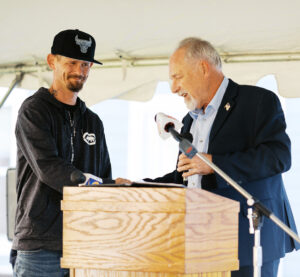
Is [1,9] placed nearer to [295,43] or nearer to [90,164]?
[90,164]

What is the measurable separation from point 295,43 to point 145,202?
222cm

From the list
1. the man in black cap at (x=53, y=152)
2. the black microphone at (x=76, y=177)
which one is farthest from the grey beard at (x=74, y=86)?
the black microphone at (x=76, y=177)

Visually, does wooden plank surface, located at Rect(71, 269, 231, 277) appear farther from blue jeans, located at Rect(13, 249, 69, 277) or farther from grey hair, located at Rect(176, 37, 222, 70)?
grey hair, located at Rect(176, 37, 222, 70)

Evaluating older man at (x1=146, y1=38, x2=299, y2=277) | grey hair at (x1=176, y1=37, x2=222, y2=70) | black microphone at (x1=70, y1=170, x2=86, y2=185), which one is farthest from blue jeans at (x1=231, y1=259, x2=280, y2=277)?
grey hair at (x1=176, y1=37, x2=222, y2=70)

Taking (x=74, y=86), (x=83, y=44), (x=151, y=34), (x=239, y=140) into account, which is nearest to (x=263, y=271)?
(x=239, y=140)

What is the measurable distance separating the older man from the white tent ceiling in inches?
35.8

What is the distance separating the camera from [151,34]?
4055mm

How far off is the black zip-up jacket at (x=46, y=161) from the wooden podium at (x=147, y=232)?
25.9 inches

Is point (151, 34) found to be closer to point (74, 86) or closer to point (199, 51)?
point (74, 86)

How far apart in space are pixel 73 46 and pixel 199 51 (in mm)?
719

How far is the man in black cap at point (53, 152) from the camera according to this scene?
9.46 feet

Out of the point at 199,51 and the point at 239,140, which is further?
the point at 199,51

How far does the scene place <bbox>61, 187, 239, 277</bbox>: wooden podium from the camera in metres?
1.98

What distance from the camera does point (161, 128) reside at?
7.44ft
